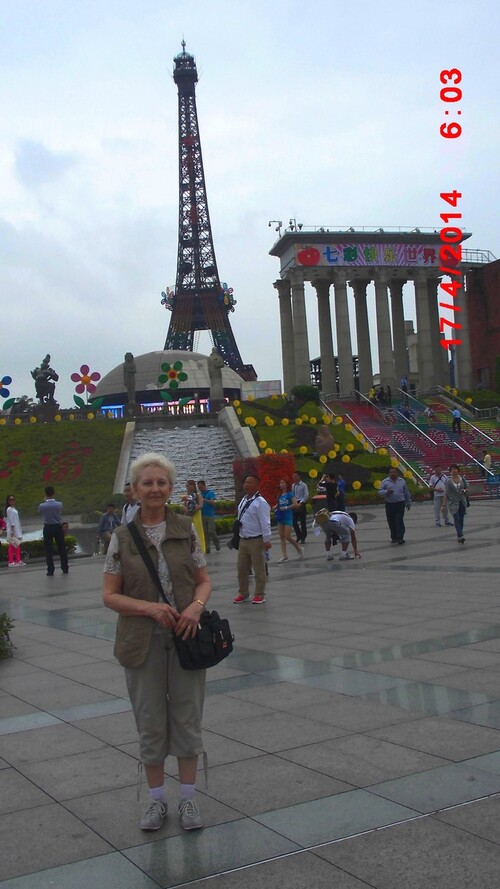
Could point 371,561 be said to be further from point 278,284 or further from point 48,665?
point 278,284

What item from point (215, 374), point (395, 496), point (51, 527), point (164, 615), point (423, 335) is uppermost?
point (423, 335)

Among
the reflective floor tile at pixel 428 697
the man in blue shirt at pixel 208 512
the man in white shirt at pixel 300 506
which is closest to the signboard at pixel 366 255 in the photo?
the man in white shirt at pixel 300 506

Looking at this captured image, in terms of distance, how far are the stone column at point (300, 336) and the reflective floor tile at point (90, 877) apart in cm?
5557

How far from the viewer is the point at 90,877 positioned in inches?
169

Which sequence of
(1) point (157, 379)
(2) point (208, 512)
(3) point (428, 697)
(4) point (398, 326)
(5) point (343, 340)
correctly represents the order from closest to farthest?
(3) point (428, 697), (2) point (208, 512), (5) point (343, 340), (4) point (398, 326), (1) point (157, 379)

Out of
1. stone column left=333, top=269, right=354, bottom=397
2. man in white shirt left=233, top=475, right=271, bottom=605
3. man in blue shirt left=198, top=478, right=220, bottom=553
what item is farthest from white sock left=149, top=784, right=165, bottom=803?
stone column left=333, top=269, right=354, bottom=397

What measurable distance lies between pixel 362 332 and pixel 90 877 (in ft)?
207

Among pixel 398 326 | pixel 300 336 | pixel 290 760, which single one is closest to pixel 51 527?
pixel 290 760

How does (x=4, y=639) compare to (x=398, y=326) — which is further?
(x=398, y=326)

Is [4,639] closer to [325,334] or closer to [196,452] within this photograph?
[196,452]

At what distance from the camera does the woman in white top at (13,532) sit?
71.8ft

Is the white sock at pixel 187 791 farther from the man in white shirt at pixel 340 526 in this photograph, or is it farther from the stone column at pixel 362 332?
the stone column at pixel 362 332

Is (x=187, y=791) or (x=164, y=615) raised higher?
(x=164, y=615)

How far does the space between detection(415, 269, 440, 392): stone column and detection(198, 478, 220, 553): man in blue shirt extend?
4211 cm
